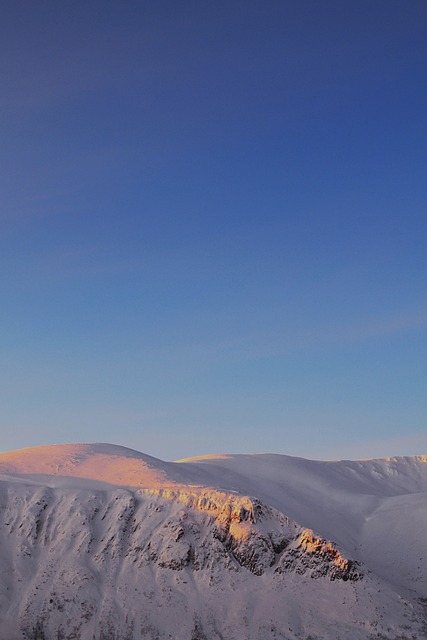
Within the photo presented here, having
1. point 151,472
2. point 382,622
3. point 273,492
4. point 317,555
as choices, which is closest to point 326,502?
point 273,492

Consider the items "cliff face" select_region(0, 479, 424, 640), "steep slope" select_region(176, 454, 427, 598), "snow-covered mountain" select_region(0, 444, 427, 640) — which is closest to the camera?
"cliff face" select_region(0, 479, 424, 640)

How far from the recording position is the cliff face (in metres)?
87.4

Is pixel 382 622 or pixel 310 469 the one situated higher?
pixel 310 469

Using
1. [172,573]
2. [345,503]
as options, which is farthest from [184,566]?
[345,503]

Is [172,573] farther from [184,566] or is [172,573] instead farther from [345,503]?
[345,503]

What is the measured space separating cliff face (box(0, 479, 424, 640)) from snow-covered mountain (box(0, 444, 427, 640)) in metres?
0.15

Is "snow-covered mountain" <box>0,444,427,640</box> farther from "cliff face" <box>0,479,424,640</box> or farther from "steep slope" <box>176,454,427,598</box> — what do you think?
"steep slope" <box>176,454,427,598</box>

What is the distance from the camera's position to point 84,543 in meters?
100

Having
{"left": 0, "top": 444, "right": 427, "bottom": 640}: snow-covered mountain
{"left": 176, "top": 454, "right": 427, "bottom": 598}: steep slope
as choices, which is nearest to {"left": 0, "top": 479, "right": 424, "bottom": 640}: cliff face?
{"left": 0, "top": 444, "right": 427, "bottom": 640}: snow-covered mountain

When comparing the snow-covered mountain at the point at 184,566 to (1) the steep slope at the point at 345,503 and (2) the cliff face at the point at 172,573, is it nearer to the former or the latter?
(2) the cliff face at the point at 172,573

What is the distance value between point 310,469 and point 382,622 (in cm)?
8161

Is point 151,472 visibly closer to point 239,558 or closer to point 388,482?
point 239,558

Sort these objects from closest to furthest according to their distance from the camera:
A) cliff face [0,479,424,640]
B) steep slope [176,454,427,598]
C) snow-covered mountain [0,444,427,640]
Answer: cliff face [0,479,424,640] → snow-covered mountain [0,444,427,640] → steep slope [176,454,427,598]

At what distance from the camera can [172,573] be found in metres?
96.0
